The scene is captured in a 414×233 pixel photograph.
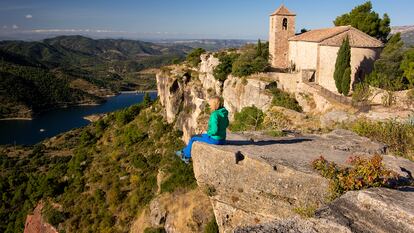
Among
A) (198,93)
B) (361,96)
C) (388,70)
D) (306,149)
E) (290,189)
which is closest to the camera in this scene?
(290,189)

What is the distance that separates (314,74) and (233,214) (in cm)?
2345

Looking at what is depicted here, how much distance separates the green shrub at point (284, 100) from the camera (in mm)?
26594

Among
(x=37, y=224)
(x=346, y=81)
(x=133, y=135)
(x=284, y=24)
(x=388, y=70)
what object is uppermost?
(x=284, y=24)

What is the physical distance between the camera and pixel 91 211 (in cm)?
3975

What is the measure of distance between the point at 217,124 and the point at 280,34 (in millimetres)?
32110

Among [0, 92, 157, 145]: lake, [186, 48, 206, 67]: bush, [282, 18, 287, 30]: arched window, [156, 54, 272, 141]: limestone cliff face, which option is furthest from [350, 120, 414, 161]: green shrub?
[0, 92, 157, 145]: lake

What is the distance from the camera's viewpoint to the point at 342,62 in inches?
1056

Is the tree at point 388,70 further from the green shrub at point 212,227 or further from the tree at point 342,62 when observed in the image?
the green shrub at point 212,227

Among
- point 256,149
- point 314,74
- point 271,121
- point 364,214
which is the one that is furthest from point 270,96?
point 364,214

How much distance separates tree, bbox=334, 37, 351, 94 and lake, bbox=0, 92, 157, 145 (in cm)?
11077

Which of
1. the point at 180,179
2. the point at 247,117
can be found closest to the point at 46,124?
the point at 247,117

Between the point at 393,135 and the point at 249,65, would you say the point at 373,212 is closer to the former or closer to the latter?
the point at 393,135

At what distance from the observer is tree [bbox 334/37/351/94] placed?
1048 inches

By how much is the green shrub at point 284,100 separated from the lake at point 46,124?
10634 centimetres
